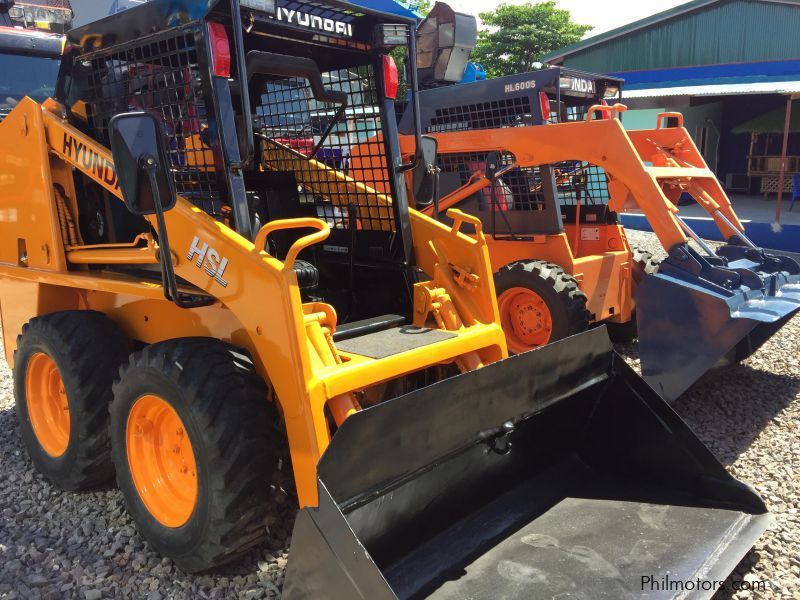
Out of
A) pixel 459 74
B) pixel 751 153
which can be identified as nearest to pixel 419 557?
pixel 459 74

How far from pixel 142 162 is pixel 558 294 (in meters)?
3.22

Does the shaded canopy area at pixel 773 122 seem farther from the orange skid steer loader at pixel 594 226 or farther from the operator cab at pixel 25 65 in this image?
the operator cab at pixel 25 65

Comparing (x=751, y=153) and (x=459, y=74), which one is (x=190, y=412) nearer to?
(x=459, y=74)

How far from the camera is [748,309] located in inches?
164

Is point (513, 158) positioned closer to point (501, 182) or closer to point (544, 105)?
point (501, 182)

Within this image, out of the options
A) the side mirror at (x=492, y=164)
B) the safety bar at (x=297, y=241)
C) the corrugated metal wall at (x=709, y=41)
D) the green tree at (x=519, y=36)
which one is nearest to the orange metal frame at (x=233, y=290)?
the safety bar at (x=297, y=241)

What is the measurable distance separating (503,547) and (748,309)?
2.50 metres

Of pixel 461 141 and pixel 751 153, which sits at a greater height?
pixel 461 141

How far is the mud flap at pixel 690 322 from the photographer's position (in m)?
4.05

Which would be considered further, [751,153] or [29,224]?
[751,153]

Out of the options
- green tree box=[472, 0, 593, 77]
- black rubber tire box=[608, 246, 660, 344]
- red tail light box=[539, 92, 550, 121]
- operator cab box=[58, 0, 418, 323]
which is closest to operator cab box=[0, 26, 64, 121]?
operator cab box=[58, 0, 418, 323]

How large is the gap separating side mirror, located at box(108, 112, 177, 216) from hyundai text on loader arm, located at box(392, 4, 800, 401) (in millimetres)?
2043

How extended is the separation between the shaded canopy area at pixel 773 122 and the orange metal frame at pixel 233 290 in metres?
17.9

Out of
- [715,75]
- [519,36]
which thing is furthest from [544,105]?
[519,36]
